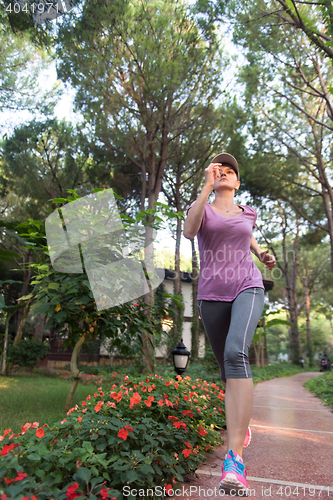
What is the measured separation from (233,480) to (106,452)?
614 millimetres

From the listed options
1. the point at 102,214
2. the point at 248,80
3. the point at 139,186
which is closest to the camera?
the point at 102,214

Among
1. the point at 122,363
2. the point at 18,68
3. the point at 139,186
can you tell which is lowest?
the point at 122,363

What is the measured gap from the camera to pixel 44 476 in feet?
4.42

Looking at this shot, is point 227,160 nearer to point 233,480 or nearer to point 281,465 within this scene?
point 233,480

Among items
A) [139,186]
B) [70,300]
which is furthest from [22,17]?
[70,300]

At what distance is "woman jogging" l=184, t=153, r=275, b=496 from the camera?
164cm

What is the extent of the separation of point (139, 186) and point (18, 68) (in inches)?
226

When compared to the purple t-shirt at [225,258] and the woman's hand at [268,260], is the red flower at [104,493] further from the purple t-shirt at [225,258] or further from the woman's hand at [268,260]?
the woman's hand at [268,260]

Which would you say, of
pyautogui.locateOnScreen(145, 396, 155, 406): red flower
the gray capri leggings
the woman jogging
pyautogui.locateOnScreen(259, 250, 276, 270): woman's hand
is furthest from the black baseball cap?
pyautogui.locateOnScreen(145, 396, 155, 406): red flower

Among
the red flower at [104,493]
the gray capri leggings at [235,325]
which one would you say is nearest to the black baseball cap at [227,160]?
the gray capri leggings at [235,325]

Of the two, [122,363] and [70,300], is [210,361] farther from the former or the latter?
[122,363]

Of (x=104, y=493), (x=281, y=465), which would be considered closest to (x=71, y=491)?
(x=104, y=493)

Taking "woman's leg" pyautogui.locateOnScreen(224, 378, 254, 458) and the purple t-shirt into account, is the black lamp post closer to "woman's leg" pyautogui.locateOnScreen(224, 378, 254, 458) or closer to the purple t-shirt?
the purple t-shirt

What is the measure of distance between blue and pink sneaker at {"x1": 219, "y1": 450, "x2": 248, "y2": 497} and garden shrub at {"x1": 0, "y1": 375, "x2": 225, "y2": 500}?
308mm
